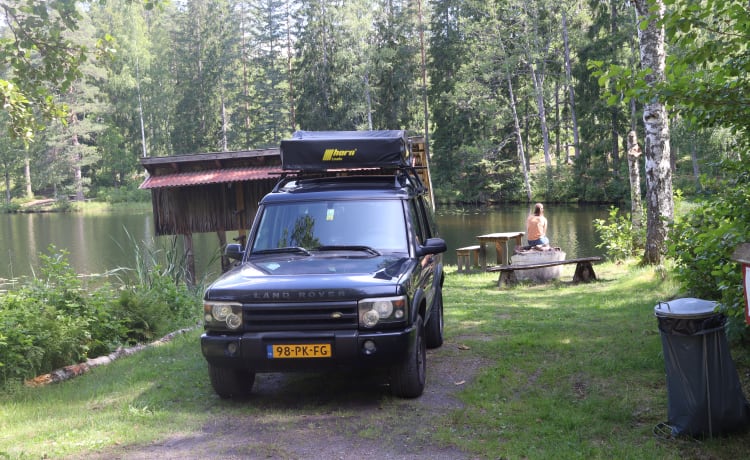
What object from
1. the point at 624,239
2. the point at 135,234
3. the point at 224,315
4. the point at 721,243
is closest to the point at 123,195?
the point at 135,234

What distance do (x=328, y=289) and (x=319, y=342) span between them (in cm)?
45

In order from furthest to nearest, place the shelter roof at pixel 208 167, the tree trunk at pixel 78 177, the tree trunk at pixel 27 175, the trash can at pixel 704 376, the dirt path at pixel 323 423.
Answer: the tree trunk at pixel 27 175 → the tree trunk at pixel 78 177 → the shelter roof at pixel 208 167 → the dirt path at pixel 323 423 → the trash can at pixel 704 376

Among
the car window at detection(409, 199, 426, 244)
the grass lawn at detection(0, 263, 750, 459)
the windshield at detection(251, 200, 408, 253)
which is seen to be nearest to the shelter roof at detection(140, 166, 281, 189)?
the grass lawn at detection(0, 263, 750, 459)

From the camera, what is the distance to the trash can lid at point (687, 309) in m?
5.21

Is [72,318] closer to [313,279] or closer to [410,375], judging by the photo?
[313,279]

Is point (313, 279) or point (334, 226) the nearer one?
point (313, 279)

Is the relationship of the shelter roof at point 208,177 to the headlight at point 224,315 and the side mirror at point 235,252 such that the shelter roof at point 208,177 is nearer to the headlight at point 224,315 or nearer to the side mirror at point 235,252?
the side mirror at point 235,252

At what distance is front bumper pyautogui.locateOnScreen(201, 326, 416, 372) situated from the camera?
241 inches

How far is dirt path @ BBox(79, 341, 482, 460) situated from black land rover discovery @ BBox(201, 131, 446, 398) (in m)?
0.31

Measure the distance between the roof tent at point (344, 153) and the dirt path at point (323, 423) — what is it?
302 centimetres

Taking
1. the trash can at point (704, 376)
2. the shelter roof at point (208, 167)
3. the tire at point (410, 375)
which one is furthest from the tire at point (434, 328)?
the shelter roof at point (208, 167)

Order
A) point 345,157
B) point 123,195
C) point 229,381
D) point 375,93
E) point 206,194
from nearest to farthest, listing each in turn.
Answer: point 229,381 < point 345,157 < point 206,194 < point 375,93 < point 123,195

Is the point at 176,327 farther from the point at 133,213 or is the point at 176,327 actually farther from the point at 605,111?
the point at 133,213

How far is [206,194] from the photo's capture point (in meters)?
21.2
